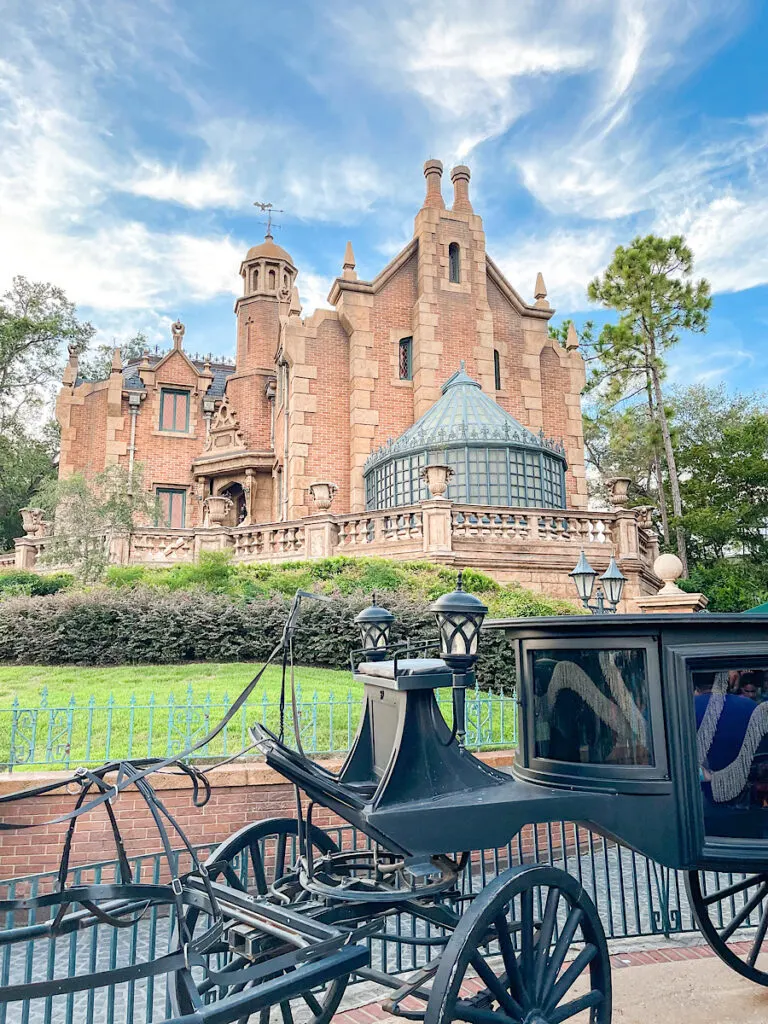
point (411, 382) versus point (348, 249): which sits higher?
point (348, 249)

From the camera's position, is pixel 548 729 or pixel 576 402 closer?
pixel 548 729

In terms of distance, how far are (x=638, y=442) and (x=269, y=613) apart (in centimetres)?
2879

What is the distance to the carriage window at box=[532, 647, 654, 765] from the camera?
3.97 metres

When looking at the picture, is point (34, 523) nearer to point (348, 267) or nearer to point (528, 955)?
point (348, 267)

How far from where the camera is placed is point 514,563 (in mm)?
17375

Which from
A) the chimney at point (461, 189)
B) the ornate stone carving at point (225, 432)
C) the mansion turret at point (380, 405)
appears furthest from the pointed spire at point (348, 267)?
the ornate stone carving at point (225, 432)

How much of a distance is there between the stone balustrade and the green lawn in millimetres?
5874

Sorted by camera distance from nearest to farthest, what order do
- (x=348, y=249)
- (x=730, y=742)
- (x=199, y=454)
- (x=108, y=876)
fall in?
(x=730, y=742), (x=108, y=876), (x=348, y=249), (x=199, y=454)

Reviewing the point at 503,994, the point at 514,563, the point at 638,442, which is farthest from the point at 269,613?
the point at 638,442

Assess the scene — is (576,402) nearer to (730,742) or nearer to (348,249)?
(348,249)

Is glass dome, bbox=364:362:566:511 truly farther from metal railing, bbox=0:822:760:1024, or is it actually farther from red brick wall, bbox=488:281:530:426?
metal railing, bbox=0:822:760:1024

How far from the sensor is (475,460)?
21688 millimetres

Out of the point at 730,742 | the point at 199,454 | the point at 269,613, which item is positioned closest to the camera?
the point at 730,742

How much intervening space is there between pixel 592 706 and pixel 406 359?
25.4 meters
